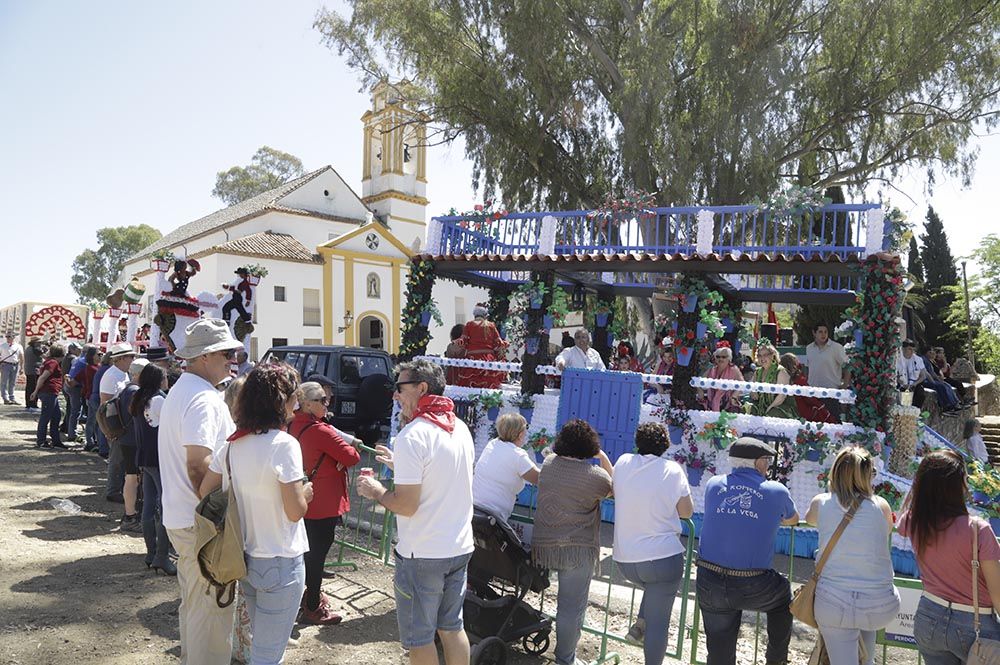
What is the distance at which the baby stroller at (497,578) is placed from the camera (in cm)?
430

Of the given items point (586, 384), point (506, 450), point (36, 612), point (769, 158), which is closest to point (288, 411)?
point (506, 450)

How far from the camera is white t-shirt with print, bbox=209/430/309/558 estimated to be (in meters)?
3.17

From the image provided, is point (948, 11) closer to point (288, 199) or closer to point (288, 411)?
point (288, 411)

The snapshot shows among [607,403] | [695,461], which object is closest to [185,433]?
[607,403]

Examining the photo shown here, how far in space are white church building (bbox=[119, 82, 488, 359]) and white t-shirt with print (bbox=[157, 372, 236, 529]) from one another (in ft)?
91.8

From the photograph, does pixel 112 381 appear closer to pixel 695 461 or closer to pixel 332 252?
pixel 695 461

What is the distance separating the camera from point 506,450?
4.66 m

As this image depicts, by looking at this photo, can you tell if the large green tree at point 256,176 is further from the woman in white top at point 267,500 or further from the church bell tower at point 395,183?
the woman in white top at point 267,500

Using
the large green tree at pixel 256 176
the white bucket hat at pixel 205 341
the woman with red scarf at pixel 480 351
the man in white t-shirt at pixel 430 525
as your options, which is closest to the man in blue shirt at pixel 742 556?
the man in white t-shirt at pixel 430 525

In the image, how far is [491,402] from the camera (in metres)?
10.0

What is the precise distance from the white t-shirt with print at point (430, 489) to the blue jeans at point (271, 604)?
21.7 inches

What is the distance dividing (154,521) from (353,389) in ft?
→ 20.5

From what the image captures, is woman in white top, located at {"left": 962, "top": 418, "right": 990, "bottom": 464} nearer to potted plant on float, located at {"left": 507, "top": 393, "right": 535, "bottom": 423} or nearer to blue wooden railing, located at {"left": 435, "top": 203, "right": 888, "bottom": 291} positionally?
blue wooden railing, located at {"left": 435, "top": 203, "right": 888, "bottom": 291}

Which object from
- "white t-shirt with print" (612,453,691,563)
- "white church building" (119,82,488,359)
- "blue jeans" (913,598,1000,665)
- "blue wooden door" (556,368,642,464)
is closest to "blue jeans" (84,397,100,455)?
"blue wooden door" (556,368,642,464)
